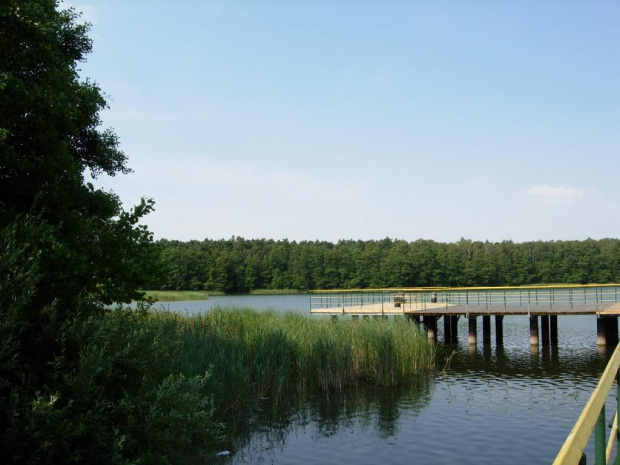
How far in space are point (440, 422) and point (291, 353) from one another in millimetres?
4476

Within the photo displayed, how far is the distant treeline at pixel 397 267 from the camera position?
107 metres

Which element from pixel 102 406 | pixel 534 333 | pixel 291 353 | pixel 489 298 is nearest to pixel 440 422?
pixel 291 353

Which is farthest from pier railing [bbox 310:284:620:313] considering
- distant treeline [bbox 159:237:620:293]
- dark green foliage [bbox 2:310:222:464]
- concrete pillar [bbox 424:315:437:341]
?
distant treeline [bbox 159:237:620:293]

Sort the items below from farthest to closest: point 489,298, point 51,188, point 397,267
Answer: point 397,267
point 489,298
point 51,188

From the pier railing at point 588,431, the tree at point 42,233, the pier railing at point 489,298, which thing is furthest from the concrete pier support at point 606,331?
the pier railing at point 588,431

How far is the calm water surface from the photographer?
11.8 metres

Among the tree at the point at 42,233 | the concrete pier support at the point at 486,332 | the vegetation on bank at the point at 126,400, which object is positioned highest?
the tree at the point at 42,233

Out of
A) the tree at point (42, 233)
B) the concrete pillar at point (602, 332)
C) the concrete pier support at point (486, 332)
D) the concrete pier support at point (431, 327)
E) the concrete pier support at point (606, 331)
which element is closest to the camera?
the tree at point (42, 233)

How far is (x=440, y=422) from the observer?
14.3 m

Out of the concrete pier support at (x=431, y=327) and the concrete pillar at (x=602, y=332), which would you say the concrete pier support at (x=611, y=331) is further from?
the concrete pier support at (x=431, y=327)

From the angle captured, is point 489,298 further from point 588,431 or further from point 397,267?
point 397,267

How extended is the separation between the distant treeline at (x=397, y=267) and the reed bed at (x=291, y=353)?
277 ft

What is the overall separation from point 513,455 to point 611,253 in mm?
105334

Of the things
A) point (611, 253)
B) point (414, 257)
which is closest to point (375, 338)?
point (414, 257)
